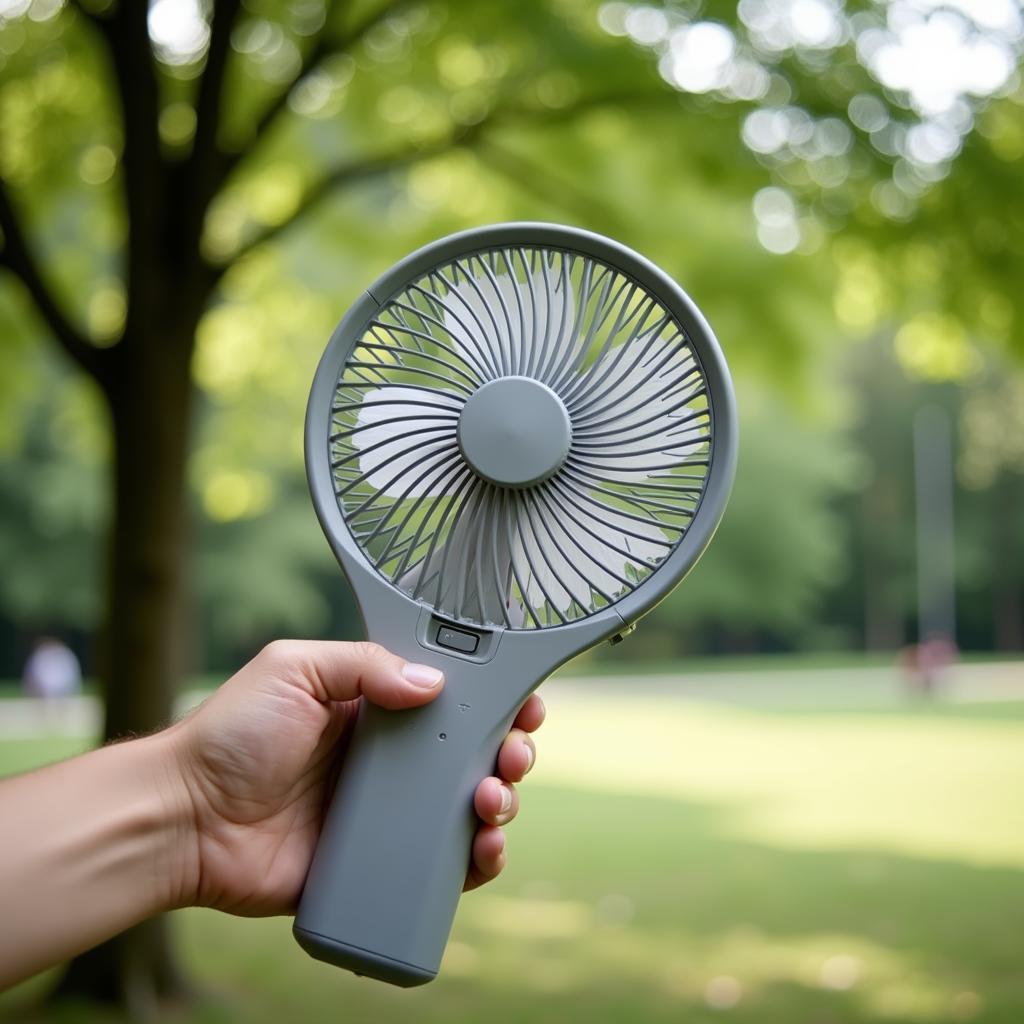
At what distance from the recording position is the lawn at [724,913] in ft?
15.5

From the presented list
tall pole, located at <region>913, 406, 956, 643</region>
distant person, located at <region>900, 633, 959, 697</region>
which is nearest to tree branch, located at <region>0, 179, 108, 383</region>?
distant person, located at <region>900, 633, 959, 697</region>

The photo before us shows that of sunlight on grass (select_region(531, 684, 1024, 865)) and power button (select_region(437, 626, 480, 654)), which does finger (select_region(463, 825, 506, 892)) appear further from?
sunlight on grass (select_region(531, 684, 1024, 865))

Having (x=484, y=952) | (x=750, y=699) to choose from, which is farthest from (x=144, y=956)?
(x=750, y=699)

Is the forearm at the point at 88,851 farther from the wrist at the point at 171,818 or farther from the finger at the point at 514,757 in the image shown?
the finger at the point at 514,757

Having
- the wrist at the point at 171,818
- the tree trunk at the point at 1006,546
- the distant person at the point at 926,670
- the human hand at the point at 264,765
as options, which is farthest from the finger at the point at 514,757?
the tree trunk at the point at 1006,546

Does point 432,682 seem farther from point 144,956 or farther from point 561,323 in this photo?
point 144,956

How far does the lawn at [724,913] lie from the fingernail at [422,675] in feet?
11.2

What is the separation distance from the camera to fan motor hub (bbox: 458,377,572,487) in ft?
4.91

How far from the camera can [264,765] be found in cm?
162

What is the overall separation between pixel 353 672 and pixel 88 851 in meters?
0.38

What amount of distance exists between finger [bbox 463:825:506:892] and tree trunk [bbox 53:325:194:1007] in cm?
301

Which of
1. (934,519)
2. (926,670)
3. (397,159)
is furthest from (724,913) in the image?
(934,519)

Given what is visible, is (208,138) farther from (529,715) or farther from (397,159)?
(529,715)

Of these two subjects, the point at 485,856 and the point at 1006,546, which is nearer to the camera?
the point at 485,856
